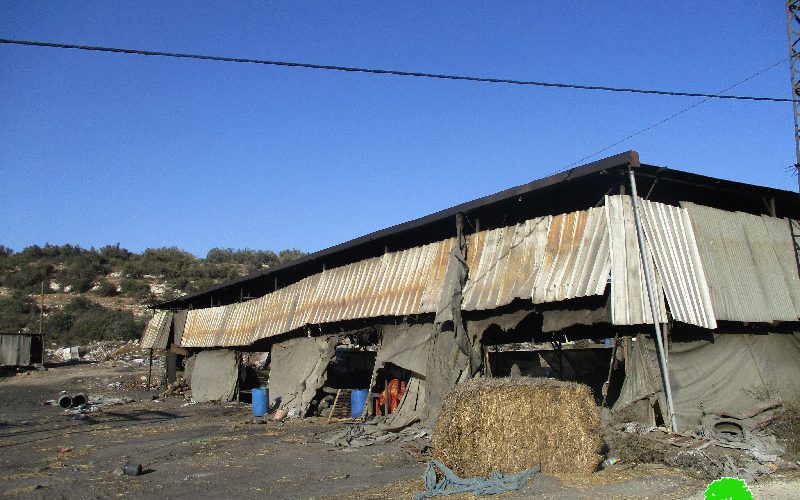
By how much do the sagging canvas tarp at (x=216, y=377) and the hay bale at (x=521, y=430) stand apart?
64.5 ft

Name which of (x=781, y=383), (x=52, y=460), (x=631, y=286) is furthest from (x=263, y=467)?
(x=781, y=383)

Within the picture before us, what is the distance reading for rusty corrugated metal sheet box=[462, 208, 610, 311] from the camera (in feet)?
42.7

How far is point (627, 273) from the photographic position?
1270 centimetres

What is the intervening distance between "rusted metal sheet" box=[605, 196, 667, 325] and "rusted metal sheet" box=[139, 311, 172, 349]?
90.3 feet

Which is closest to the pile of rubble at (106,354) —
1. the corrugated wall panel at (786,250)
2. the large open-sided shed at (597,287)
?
the large open-sided shed at (597,287)

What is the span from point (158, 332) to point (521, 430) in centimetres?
2917

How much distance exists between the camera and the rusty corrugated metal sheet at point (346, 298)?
57.6 ft

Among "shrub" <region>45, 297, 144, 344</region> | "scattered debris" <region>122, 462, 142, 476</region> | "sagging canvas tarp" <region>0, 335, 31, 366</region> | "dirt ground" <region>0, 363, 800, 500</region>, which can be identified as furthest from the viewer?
"shrub" <region>45, 297, 144, 344</region>

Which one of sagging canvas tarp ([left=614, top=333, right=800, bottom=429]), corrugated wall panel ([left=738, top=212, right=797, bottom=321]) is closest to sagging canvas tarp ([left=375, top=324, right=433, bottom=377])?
sagging canvas tarp ([left=614, top=333, right=800, bottom=429])

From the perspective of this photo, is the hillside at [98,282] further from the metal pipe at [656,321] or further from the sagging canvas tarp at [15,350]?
the metal pipe at [656,321]

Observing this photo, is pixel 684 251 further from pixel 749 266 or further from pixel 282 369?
pixel 282 369

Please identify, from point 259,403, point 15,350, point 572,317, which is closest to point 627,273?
point 572,317

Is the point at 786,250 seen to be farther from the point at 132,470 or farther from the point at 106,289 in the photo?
the point at 106,289

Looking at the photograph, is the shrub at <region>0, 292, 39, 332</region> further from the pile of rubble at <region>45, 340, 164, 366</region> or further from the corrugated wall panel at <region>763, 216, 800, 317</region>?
the corrugated wall panel at <region>763, 216, 800, 317</region>
